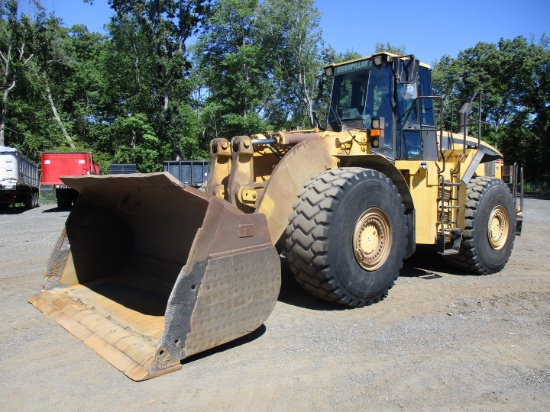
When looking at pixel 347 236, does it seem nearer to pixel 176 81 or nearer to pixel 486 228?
pixel 486 228

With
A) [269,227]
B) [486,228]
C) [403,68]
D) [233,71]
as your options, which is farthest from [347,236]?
[233,71]

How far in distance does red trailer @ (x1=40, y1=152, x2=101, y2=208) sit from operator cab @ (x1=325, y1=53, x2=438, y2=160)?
59.1 ft

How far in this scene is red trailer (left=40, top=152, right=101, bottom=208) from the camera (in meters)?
22.0

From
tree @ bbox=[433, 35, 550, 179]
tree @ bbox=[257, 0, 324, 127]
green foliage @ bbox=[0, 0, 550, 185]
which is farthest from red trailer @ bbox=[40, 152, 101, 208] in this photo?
tree @ bbox=[433, 35, 550, 179]

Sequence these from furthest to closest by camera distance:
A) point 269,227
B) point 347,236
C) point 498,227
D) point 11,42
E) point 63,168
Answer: point 11,42 → point 63,168 → point 498,227 → point 347,236 → point 269,227

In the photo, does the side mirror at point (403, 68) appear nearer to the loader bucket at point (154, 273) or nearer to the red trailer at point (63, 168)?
the loader bucket at point (154, 273)

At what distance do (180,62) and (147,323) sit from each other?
27.6 m

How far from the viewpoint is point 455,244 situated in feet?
22.2

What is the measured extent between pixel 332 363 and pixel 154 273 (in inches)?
104

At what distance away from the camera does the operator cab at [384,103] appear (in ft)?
21.1

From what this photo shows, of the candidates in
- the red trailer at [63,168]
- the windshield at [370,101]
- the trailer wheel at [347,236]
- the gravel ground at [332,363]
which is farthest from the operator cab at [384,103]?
the red trailer at [63,168]

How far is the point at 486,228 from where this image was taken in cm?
717

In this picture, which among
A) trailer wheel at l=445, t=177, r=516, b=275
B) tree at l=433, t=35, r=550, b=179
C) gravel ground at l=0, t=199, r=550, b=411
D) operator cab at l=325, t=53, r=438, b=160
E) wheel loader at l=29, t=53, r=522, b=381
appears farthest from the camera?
tree at l=433, t=35, r=550, b=179

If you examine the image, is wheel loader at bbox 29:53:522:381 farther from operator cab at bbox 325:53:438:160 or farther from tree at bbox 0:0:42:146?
tree at bbox 0:0:42:146
